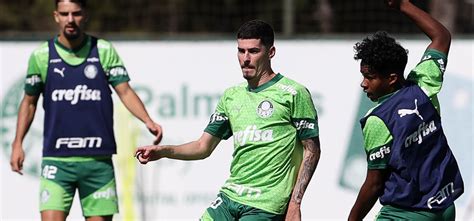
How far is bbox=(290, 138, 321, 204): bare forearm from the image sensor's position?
268 inches

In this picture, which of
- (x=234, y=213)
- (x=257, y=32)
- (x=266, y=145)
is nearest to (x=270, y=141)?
(x=266, y=145)

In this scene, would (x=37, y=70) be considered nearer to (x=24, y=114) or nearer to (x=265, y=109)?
(x=24, y=114)

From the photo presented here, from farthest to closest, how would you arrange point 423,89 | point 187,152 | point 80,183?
point 80,183 → point 187,152 → point 423,89

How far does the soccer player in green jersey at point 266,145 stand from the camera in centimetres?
685

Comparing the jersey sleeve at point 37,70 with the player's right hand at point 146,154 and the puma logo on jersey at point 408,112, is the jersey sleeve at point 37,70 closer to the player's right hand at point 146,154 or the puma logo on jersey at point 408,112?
the player's right hand at point 146,154

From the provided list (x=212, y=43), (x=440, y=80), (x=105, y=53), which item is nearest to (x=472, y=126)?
(x=212, y=43)

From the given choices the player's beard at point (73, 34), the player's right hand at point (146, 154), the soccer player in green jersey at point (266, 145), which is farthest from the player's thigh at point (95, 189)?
the player's right hand at point (146, 154)

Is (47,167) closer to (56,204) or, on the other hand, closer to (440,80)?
(56,204)

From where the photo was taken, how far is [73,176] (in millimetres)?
8711

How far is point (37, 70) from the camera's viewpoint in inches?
345

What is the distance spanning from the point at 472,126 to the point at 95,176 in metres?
3.99

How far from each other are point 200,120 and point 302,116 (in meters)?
4.25

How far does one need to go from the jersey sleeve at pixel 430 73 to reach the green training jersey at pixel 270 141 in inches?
27.3

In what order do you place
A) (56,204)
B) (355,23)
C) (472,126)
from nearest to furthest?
(56,204)
(472,126)
(355,23)
